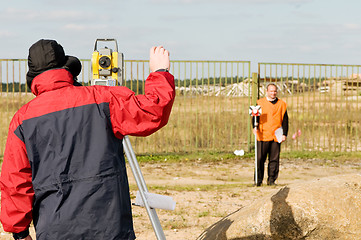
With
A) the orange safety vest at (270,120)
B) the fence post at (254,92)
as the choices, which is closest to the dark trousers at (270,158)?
the orange safety vest at (270,120)

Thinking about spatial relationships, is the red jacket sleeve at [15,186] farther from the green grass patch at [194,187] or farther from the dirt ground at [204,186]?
the green grass patch at [194,187]

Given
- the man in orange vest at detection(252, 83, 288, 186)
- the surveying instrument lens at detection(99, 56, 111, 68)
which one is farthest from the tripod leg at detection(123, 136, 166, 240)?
the man in orange vest at detection(252, 83, 288, 186)

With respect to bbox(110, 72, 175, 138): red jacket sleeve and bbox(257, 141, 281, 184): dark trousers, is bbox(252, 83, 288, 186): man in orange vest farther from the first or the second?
bbox(110, 72, 175, 138): red jacket sleeve

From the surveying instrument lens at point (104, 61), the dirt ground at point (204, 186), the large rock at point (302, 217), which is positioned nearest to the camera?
the surveying instrument lens at point (104, 61)

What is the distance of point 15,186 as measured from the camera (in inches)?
99.8

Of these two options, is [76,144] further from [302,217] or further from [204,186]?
[204,186]

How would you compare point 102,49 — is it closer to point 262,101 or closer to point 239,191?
point 239,191

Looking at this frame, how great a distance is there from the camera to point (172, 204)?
270 centimetres

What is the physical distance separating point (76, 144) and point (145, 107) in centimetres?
38

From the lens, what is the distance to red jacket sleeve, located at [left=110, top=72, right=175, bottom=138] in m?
2.40

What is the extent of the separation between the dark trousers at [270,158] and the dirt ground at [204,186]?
0.22 meters

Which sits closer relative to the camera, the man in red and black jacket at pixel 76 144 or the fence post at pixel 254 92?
the man in red and black jacket at pixel 76 144

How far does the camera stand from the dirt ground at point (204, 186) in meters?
6.44

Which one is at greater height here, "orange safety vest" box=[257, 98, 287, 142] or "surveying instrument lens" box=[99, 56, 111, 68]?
"surveying instrument lens" box=[99, 56, 111, 68]
